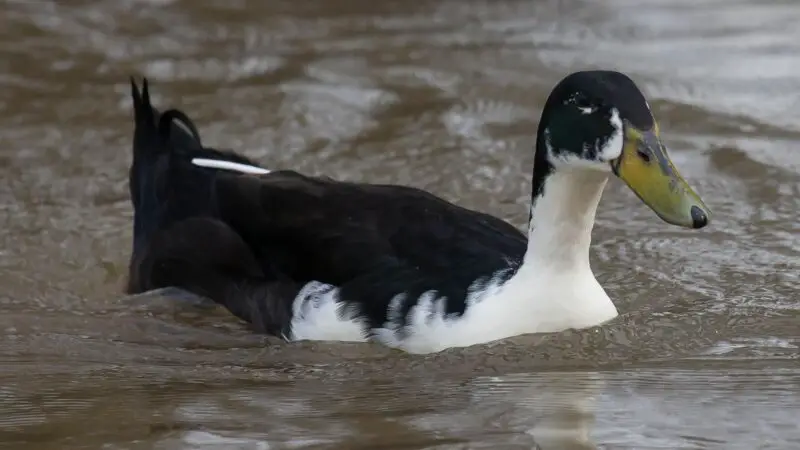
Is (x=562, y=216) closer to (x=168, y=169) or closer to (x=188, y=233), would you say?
(x=188, y=233)

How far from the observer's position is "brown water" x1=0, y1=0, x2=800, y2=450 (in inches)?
198

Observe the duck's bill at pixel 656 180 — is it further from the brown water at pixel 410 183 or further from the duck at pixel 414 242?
the brown water at pixel 410 183

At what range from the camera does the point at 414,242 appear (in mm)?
6117

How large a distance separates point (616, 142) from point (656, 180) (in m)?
0.21

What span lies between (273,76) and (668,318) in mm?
4275

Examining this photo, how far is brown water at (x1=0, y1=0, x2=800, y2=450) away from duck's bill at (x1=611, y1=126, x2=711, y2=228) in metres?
0.60

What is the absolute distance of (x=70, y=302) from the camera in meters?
Answer: 7.01

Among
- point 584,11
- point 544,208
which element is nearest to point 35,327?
point 544,208

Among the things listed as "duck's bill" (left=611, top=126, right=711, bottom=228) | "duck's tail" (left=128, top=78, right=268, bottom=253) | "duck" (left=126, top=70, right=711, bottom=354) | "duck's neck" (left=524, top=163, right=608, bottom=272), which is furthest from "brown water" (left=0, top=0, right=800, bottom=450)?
"duck's bill" (left=611, top=126, right=711, bottom=228)

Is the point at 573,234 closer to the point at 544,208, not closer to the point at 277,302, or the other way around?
the point at 544,208

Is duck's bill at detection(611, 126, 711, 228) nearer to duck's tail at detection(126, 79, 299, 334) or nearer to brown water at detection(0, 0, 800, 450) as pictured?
brown water at detection(0, 0, 800, 450)

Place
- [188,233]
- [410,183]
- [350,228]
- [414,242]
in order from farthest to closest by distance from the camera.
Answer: [410,183] < [188,233] < [350,228] < [414,242]

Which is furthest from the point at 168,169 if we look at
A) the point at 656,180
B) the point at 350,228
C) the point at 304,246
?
the point at 656,180

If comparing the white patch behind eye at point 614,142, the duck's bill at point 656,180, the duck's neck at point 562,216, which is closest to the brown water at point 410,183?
the duck's neck at point 562,216
